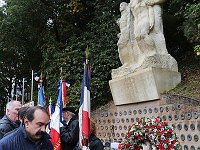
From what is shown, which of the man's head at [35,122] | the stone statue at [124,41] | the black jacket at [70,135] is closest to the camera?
the man's head at [35,122]

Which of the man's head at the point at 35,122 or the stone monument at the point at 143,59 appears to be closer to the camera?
the man's head at the point at 35,122

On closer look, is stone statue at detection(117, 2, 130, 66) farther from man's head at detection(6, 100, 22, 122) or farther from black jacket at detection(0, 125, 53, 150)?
black jacket at detection(0, 125, 53, 150)

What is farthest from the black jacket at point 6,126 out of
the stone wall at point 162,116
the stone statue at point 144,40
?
the stone statue at point 144,40

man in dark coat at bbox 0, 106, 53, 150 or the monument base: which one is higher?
the monument base

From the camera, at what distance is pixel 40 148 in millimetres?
2680

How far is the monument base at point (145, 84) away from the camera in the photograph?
886cm

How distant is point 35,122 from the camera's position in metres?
2.56

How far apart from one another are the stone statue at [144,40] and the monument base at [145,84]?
187mm

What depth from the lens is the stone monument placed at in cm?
900

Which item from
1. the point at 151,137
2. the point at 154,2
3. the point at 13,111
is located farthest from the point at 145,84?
the point at 13,111

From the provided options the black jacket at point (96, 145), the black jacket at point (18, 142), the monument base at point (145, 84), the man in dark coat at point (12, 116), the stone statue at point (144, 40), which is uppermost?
the stone statue at point (144, 40)

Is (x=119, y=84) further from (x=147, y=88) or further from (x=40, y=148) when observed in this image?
(x=40, y=148)

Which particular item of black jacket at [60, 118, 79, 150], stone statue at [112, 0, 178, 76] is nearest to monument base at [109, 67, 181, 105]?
stone statue at [112, 0, 178, 76]

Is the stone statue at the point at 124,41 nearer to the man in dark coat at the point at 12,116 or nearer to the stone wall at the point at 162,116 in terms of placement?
the stone wall at the point at 162,116
